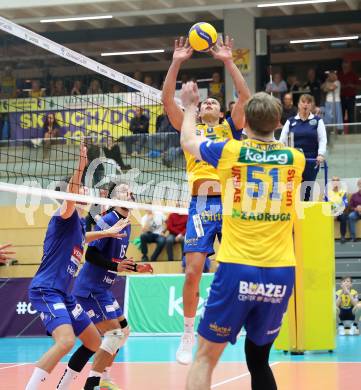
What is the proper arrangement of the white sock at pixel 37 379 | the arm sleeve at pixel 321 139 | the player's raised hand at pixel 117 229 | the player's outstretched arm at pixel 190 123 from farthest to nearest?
the arm sleeve at pixel 321 139
the player's raised hand at pixel 117 229
the white sock at pixel 37 379
the player's outstretched arm at pixel 190 123

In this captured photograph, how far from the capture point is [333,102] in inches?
887

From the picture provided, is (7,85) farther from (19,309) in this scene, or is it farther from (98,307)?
(98,307)

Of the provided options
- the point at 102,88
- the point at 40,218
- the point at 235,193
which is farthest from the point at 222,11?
the point at 235,193

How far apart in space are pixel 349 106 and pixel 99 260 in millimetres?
15117

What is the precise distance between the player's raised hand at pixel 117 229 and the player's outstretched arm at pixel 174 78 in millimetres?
1406

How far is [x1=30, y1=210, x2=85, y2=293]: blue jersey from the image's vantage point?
840 centimetres

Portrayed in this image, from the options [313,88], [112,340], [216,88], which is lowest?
[112,340]

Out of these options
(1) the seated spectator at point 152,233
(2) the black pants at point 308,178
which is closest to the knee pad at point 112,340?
(2) the black pants at point 308,178

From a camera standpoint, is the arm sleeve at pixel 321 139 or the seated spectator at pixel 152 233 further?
the seated spectator at pixel 152 233

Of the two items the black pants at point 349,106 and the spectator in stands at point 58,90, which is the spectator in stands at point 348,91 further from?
the spectator in stands at point 58,90

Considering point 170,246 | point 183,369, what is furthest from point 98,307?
point 170,246

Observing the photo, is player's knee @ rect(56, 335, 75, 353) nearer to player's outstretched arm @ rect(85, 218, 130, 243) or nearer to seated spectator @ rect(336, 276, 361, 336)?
player's outstretched arm @ rect(85, 218, 130, 243)

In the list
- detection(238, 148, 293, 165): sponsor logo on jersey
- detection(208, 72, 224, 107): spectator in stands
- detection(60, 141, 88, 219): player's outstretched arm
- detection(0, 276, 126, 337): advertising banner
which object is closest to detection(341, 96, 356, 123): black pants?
detection(208, 72, 224, 107): spectator in stands

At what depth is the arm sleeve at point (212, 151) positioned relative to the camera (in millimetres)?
5781
